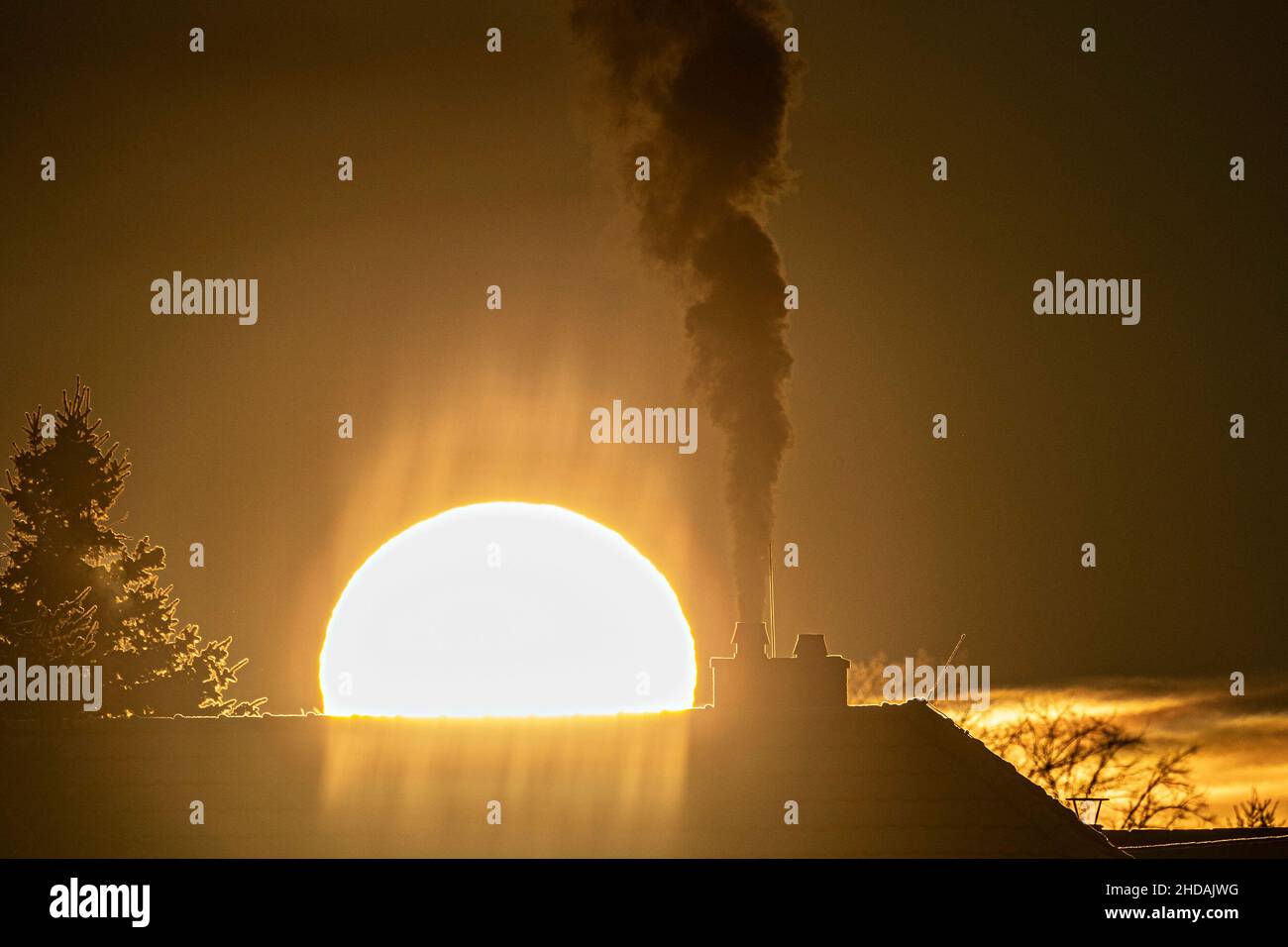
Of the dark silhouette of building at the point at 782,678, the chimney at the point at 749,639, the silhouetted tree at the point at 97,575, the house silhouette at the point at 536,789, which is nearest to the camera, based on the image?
the house silhouette at the point at 536,789

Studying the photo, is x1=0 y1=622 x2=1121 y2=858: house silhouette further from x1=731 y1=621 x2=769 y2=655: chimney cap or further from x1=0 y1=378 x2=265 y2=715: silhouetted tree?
x1=0 y1=378 x2=265 y2=715: silhouetted tree

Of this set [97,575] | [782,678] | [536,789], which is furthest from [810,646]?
[97,575]

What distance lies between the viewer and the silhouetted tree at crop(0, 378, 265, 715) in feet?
108

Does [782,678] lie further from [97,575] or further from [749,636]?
[97,575]

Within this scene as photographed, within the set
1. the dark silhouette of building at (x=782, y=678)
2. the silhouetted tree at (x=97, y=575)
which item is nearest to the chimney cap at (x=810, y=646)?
the dark silhouette of building at (x=782, y=678)

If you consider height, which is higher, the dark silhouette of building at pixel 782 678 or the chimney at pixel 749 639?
the chimney at pixel 749 639

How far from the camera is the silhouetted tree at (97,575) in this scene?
32.8 meters

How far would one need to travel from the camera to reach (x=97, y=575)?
110 feet

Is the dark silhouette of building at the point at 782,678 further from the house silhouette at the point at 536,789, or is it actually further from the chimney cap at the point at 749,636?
the house silhouette at the point at 536,789

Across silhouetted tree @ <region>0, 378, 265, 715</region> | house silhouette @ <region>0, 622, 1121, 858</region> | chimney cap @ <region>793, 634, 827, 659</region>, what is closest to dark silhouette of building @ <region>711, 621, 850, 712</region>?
chimney cap @ <region>793, 634, 827, 659</region>
